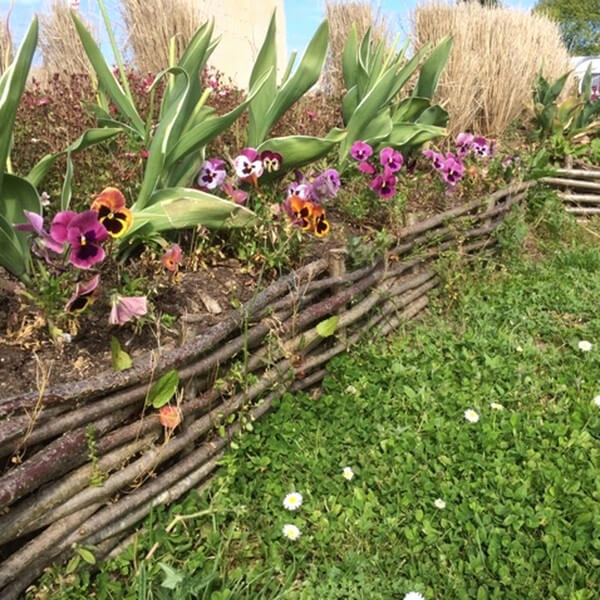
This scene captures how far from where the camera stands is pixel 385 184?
2955 millimetres

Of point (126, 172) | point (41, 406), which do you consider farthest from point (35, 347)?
point (126, 172)

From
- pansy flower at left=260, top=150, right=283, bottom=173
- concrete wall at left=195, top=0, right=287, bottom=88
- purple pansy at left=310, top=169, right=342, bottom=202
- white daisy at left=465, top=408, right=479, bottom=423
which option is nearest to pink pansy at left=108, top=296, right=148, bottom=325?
pansy flower at left=260, top=150, right=283, bottom=173

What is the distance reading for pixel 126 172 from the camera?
8.37 ft

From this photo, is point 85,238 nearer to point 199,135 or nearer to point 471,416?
point 199,135

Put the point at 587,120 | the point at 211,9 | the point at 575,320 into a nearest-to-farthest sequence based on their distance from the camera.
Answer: the point at 575,320
the point at 587,120
the point at 211,9

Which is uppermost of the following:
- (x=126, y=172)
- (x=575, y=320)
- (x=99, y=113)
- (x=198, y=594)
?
(x=99, y=113)

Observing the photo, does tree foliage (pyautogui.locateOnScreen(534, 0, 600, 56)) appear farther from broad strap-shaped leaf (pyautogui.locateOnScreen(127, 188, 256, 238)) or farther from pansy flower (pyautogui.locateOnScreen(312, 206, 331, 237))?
broad strap-shaped leaf (pyautogui.locateOnScreen(127, 188, 256, 238))

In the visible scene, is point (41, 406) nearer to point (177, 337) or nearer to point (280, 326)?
point (177, 337)

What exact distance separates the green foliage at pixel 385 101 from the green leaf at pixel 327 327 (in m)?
1.14

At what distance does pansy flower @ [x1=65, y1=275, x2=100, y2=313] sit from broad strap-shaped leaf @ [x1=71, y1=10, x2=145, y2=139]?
2.82 feet

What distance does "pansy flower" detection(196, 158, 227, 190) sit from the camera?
7.88ft

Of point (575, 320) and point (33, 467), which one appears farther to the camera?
point (575, 320)

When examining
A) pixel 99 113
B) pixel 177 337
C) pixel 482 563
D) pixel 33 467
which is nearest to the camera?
pixel 33 467

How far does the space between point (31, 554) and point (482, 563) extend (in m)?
1.19
